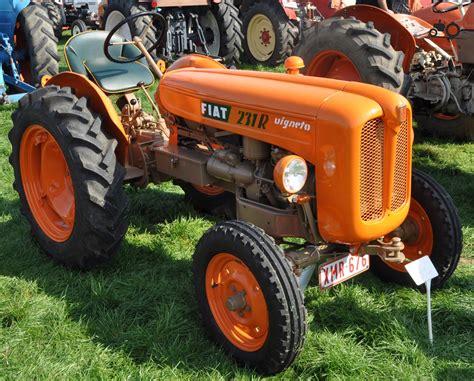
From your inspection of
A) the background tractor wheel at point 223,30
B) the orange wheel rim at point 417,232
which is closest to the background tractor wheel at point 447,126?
the orange wheel rim at point 417,232

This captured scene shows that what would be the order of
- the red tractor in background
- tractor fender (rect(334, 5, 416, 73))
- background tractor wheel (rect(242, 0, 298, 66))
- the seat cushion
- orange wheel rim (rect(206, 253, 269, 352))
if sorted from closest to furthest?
orange wheel rim (rect(206, 253, 269, 352)) < the seat cushion < tractor fender (rect(334, 5, 416, 73)) < the red tractor in background < background tractor wheel (rect(242, 0, 298, 66))

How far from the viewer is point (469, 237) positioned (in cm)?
406

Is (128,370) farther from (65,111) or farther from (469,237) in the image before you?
(469,237)

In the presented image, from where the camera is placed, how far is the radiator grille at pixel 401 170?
267 cm

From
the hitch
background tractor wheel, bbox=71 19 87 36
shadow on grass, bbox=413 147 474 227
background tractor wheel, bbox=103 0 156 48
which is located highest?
background tractor wheel, bbox=103 0 156 48

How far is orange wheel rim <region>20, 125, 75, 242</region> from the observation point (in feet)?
12.2

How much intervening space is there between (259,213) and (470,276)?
149 cm

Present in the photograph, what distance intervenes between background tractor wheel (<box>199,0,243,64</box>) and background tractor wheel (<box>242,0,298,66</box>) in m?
0.44

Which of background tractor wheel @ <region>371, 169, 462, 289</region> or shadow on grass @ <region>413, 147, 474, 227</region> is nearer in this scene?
background tractor wheel @ <region>371, 169, 462, 289</region>

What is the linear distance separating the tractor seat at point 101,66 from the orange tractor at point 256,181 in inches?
18.3

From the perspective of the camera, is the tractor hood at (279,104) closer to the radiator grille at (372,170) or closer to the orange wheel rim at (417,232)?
the radiator grille at (372,170)

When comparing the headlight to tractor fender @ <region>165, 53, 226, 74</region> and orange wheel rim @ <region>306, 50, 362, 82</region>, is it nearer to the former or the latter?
tractor fender @ <region>165, 53, 226, 74</region>

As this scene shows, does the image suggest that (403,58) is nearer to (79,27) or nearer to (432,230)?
(432,230)

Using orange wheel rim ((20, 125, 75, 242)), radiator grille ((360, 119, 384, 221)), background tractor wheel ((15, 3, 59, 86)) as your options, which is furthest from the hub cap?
radiator grille ((360, 119, 384, 221))
